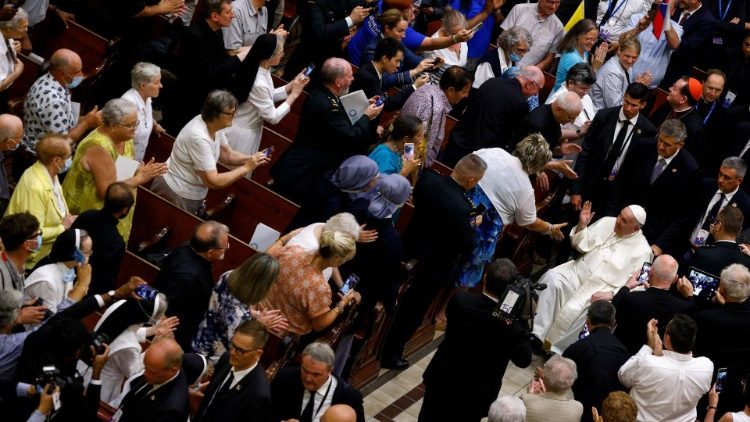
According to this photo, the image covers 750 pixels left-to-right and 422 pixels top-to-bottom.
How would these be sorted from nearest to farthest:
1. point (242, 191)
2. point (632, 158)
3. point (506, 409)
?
point (506, 409)
point (242, 191)
point (632, 158)

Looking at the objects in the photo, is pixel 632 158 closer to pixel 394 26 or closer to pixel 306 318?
pixel 394 26

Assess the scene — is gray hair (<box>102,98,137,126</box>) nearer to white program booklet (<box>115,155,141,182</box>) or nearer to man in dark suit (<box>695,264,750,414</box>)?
white program booklet (<box>115,155,141,182</box>)

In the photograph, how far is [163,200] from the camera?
7.43 meters

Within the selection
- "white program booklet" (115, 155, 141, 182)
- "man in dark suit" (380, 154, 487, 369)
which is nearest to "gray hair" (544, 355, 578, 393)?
"man in dark suit" (380, 154, 487, 369)

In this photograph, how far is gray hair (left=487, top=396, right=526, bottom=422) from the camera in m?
6.25

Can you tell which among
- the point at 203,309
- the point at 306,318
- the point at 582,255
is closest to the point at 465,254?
the point at 582,255

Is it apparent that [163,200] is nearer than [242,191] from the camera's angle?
Yes

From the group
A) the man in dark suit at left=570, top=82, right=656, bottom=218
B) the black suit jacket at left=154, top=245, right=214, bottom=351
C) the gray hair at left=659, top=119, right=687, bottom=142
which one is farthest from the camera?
the man in dark suit at left=570, top=82, right=656, bottom=218

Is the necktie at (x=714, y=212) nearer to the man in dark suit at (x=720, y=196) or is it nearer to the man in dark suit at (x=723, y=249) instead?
the man in dark suit at (x=720, y=196)

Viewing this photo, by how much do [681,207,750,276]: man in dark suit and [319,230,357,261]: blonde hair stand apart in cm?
270

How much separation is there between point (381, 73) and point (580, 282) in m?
2.12

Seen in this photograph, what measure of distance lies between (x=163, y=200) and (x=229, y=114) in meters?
0.67

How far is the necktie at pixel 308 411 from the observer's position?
611cm

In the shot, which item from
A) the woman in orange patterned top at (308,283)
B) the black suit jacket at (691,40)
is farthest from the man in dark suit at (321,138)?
the black suit jacket at (691,40)
